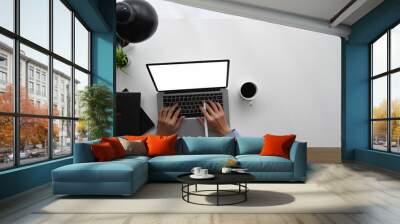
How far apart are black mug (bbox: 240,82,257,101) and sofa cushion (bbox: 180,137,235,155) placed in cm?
318

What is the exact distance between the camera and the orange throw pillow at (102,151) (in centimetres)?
519

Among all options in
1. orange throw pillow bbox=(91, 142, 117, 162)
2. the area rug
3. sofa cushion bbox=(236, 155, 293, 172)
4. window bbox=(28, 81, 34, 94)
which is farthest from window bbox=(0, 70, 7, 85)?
sofa cushion bbox=(236, 155, 293, 172)

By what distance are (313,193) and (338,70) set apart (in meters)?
5.55

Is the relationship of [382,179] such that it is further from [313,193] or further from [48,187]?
[48,187]

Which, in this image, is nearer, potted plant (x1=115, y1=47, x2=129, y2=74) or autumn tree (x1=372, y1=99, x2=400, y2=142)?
autumn tree (x1=372, y1=99, x2=400, y2=142)

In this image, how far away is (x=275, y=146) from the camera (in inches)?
236

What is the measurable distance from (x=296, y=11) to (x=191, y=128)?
11.0 feet

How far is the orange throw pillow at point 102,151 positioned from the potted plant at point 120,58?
162 inches

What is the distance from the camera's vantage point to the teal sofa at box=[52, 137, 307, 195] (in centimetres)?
450

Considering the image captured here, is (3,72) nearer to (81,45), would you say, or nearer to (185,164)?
(185,164)

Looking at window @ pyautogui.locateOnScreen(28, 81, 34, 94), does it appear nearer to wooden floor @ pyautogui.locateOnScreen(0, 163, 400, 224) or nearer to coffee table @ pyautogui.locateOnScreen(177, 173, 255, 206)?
wooden floor @ pyautogui.locateOnScreen(0, 163, 400, 224)

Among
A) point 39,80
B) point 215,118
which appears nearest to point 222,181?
point 39,80

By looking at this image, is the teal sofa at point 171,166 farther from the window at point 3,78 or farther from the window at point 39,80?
the window at point 3,78

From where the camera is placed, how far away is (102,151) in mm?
5230
